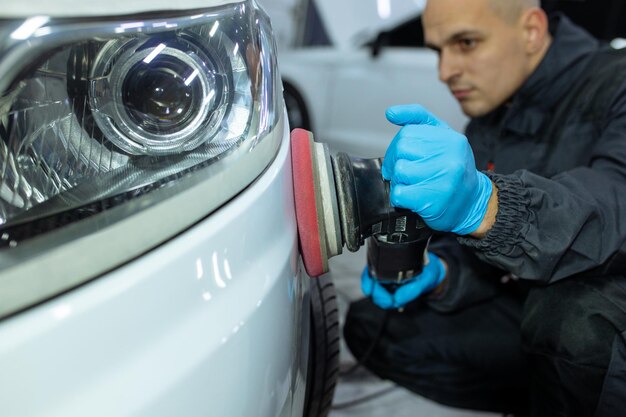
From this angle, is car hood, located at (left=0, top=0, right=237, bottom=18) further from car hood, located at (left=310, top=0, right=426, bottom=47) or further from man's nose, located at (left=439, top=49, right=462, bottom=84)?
car hood, located at (left=310, top=0, right=426, bottom=47)

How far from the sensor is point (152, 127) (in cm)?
57

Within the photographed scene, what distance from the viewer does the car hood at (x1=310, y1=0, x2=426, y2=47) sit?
316 cm

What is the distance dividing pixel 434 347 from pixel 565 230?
2.23ft

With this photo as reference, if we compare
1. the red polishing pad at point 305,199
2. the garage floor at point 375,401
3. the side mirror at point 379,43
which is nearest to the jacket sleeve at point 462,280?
the garage floor at point 375,401

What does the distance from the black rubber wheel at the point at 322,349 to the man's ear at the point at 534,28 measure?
886 mm

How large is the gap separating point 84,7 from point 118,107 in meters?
0.12

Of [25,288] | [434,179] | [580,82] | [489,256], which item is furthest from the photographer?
[580,82]

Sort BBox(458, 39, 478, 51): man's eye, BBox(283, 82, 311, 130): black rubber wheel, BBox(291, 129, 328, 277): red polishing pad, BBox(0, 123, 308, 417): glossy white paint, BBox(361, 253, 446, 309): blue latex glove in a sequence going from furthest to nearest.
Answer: BBox(283, 82, 311, 130): black rubber wheel
BBox(458, 39, 478, 51): man's eye
BBox(361, 253, 446, 309): blue latex glove
BBox(291, 129, 328, 277): red polishing pad
BBox(0, 123, 308, 417): glossy white paint

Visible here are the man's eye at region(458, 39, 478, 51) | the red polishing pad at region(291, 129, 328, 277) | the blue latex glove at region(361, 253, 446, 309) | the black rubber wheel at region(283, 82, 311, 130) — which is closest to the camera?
the red polishing pad at region(291, 129, 328, 277)

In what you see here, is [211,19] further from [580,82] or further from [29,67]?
[580,82]

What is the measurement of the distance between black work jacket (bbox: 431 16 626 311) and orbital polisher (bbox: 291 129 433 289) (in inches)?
6.6

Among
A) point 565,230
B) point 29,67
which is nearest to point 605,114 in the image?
point 565,230

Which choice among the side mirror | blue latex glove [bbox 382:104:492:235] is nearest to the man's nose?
blue latex glove [bbox 382:104:492:235]

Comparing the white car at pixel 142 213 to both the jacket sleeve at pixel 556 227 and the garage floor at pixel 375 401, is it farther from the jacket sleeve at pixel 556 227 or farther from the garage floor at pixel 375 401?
the garage floor at pixel 375 401
